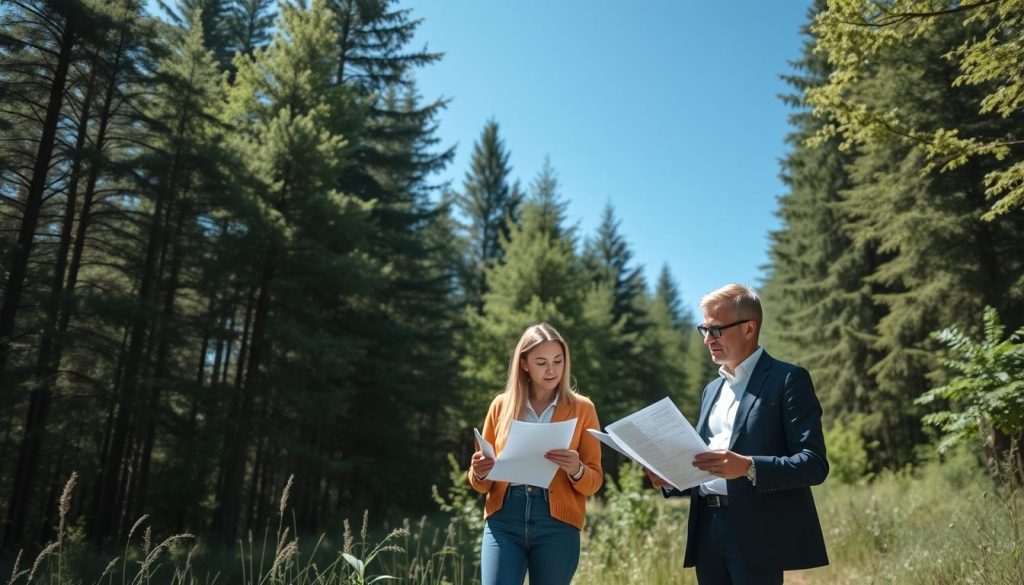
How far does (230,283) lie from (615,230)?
1047 inches

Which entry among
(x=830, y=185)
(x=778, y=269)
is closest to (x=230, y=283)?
(x=830, y=185)

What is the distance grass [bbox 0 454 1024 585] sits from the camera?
3182 millimetres

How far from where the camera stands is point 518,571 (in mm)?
2732

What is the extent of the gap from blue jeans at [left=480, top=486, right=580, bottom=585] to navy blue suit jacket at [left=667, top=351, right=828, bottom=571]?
0.80 meters

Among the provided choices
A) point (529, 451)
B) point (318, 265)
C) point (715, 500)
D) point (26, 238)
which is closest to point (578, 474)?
Result: point (529, 451)

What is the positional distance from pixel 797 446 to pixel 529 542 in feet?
4.01

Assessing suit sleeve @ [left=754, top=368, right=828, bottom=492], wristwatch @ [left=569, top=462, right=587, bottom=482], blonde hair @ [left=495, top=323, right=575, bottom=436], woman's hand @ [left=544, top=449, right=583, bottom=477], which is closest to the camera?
suit sleeve @ [left=754, top=368, right=828, bottom=492]

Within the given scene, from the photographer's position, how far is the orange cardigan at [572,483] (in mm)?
2811

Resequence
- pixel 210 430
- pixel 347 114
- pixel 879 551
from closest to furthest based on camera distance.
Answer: pixel 879 551 → pixel 210 430 → pixel 347 114

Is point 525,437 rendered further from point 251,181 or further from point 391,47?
point 391,47

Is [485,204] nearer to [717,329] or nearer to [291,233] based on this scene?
[291,233]

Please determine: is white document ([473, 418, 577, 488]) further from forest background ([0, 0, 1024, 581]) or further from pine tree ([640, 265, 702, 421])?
pine tree ([640, 265, 702, 421])

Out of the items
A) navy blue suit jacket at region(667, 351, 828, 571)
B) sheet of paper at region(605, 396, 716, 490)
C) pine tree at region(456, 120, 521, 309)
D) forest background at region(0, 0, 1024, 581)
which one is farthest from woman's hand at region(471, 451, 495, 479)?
pine tree at region(456, 120, 521, 309)

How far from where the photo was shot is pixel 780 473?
7.32 ft
